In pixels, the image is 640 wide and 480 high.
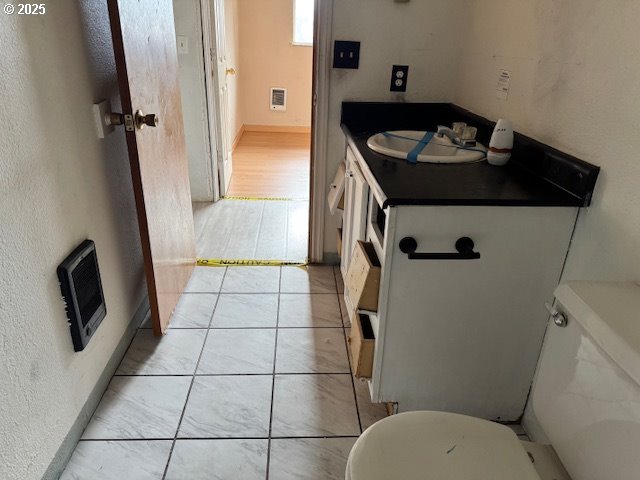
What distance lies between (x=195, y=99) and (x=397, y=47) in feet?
5.21

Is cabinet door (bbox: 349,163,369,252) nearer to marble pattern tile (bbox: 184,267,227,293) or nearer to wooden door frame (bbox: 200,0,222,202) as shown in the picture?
marble pattern tile (bbox: 184,267,227,293)

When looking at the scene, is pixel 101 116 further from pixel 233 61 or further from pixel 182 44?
pixel 233 61

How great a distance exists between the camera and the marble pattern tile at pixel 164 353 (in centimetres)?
172

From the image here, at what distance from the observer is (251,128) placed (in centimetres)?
590

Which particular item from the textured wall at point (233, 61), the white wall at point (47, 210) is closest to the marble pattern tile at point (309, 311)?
the white wall at point (47, 210)

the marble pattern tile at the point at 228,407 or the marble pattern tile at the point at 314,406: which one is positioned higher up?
the marble pattern tile at the point at 314,406

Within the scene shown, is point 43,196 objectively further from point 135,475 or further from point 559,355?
point 559,355

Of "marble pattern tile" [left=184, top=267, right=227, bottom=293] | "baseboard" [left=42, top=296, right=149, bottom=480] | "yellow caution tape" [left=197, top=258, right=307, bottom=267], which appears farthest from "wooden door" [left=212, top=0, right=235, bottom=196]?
"baseboard" [left=42, top=296, right=149, bottom=480]

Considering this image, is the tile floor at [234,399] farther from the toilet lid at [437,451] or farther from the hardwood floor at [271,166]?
the hardwood floor at [271,166]

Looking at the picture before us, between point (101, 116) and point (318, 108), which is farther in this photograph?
point (318, 108)

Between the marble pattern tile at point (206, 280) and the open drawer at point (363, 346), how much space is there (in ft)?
3.20

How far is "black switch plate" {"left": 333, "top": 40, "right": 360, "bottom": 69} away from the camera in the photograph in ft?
Answer: 6.72

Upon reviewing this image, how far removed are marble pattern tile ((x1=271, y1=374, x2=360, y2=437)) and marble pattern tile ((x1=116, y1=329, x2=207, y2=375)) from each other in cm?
37

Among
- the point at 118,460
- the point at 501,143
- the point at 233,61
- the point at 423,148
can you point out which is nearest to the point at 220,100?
the point at 233,61
